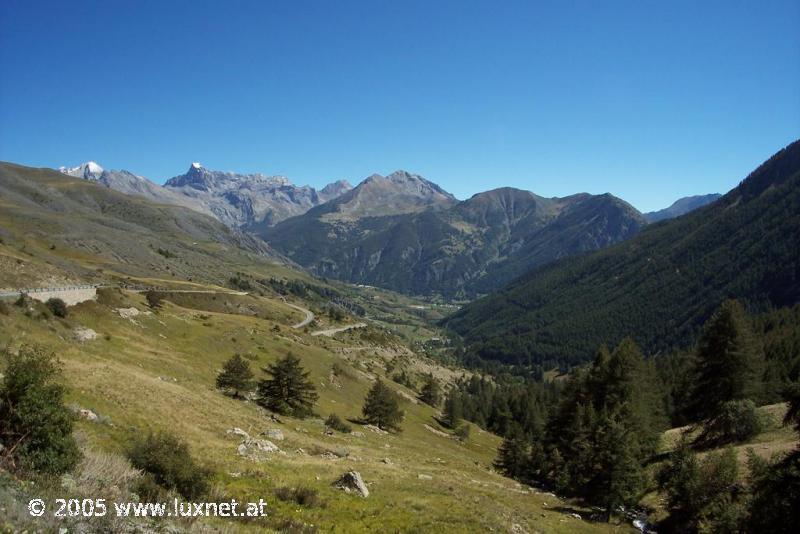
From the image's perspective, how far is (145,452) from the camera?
60.7ft

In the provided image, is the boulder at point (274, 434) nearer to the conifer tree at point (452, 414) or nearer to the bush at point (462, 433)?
the bush at point (462, 433)

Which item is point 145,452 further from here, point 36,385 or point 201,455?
point 201,455

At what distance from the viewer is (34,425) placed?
14.8 meters

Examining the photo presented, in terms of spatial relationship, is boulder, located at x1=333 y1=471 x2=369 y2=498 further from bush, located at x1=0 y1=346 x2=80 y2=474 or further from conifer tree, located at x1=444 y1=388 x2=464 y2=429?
conifer tree, located at x1=444 y1=388 x2=464 y2=429

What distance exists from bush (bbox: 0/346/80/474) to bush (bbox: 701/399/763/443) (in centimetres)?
5703

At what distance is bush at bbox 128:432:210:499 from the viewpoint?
17.6 m

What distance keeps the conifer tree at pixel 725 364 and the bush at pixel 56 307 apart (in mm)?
75801

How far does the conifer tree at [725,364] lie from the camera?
5131 centimetres

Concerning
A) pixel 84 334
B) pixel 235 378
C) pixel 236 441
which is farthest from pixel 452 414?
pixel 236 441

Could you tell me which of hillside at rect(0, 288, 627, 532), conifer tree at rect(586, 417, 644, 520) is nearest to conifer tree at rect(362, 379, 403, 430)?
hillside at rect(0, 288, 627, 532)

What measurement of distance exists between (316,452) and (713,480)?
32.4 meters

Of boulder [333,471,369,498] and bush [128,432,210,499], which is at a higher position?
bush [128,432,210,499]

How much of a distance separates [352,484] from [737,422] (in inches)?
1698

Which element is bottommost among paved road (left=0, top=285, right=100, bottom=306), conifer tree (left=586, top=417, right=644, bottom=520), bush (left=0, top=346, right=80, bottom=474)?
conifer tree (left=586, top=417, right=644, bottom=520)
